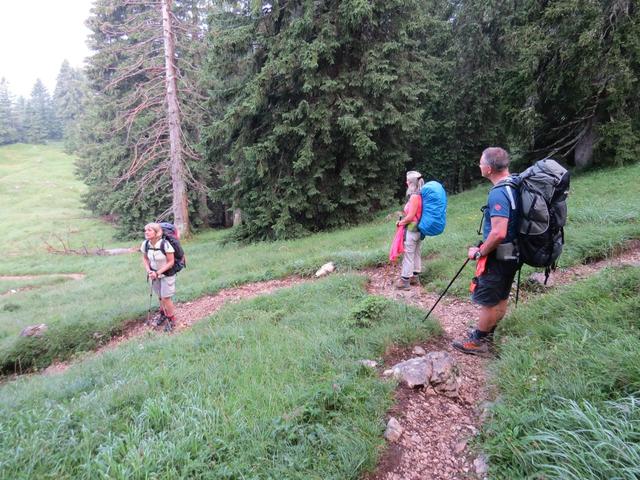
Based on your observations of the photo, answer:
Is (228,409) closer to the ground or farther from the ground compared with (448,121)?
closer to the ground

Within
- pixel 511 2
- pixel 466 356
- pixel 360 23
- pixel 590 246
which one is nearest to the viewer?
pixel 466 356

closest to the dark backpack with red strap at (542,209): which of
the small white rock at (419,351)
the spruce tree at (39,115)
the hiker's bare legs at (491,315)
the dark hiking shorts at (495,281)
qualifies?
the dark hiking shorts at (495,281)

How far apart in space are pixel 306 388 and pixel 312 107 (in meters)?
9.81

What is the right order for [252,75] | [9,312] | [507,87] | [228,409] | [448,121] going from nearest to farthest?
[228,409] < [9,312] < [252,75] < [507,87] < [448,121]

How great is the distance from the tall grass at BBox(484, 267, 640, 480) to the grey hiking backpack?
2.34 feet

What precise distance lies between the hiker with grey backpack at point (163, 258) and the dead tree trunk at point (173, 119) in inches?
425

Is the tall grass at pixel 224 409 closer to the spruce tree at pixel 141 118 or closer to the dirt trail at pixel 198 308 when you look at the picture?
the dirt trail at pixel 198 308

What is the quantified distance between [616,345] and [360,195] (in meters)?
10.3

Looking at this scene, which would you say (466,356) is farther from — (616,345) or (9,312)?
(9,312)

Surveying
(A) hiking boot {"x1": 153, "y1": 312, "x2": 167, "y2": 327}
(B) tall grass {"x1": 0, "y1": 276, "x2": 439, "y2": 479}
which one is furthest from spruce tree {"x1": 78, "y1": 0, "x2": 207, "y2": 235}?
(B) tall grass {"x1": 0, "y1": 276, "x2": 439, "y2": 479}

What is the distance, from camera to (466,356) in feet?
13.1

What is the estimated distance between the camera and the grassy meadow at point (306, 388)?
7.76ft

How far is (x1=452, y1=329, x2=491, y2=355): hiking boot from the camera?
3969 millimetres

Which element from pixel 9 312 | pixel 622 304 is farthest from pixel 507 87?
pixel 9 312
